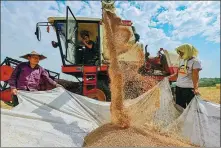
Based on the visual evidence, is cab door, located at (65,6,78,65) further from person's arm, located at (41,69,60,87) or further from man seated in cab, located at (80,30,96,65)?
person's arm, located at (41,69,60,87)

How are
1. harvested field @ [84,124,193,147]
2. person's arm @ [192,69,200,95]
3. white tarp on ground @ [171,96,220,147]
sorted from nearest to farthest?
1. harvested field @ [84,124,193,147]
2. white tarp on ground @ [171,96,220,147]
3. person's arm @ [192,69,200,95]

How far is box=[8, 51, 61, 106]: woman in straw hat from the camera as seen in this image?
4891 mm

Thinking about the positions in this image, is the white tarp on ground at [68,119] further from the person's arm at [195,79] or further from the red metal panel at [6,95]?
the red metal panel at [6,95]

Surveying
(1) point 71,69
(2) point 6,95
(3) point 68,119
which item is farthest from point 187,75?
(2) point 6,95

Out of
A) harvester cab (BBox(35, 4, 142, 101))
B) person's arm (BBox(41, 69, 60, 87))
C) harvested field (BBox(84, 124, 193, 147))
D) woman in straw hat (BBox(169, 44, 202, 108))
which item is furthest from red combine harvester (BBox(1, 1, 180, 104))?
harvested field (BBox(84, 124, 193, 147))

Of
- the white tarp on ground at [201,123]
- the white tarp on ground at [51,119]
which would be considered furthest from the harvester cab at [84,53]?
the white tarp on ground at [201,123]

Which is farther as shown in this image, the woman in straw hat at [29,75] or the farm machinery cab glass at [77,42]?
the farm machinery cab glass at [77,42]

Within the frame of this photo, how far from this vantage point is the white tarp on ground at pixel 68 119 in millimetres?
2816

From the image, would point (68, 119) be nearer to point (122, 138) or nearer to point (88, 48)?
point (122, 138)

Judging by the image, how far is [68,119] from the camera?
13.1 ft

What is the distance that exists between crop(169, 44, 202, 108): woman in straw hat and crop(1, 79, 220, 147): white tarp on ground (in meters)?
0.20

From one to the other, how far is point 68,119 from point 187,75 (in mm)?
1970

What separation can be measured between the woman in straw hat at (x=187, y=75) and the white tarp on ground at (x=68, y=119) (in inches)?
8.0

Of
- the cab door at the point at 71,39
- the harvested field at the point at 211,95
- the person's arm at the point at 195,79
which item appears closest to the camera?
the person's arm at the point at 195,79
